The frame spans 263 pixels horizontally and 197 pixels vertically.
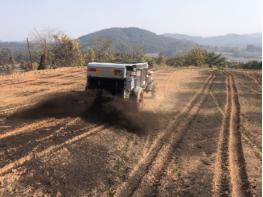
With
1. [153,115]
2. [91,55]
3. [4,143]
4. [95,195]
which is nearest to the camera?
[95,195]

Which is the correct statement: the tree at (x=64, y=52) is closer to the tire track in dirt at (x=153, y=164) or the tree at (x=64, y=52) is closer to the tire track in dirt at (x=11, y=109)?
the tire track in dirt at (x=11, y=109)

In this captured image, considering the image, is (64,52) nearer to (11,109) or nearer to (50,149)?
(11,109)

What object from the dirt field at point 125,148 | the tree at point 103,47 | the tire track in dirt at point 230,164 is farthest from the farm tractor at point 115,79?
the tree at point 103,47

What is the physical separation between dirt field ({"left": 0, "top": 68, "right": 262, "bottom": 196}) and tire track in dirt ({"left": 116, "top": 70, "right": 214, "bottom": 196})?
2cm

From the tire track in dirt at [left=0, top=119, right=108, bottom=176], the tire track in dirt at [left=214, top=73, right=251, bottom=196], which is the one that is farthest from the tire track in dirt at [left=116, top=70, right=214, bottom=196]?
the tire track in dirt at [left=0, top=119, right=108, bottom=176]

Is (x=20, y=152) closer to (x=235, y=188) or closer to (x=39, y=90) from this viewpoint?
(x=235, y=188)

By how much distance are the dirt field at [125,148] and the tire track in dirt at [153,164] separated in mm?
19

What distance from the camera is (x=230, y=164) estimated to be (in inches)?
359

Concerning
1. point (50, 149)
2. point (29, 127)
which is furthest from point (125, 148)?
point (29, 127)

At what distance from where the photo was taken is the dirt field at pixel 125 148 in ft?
24.5

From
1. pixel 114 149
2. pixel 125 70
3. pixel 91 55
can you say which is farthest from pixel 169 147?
pixel 91 55

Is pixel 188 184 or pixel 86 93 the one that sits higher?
pixel 86 93

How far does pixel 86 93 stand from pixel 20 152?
4.85 m

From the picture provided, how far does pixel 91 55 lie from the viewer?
228 ft
